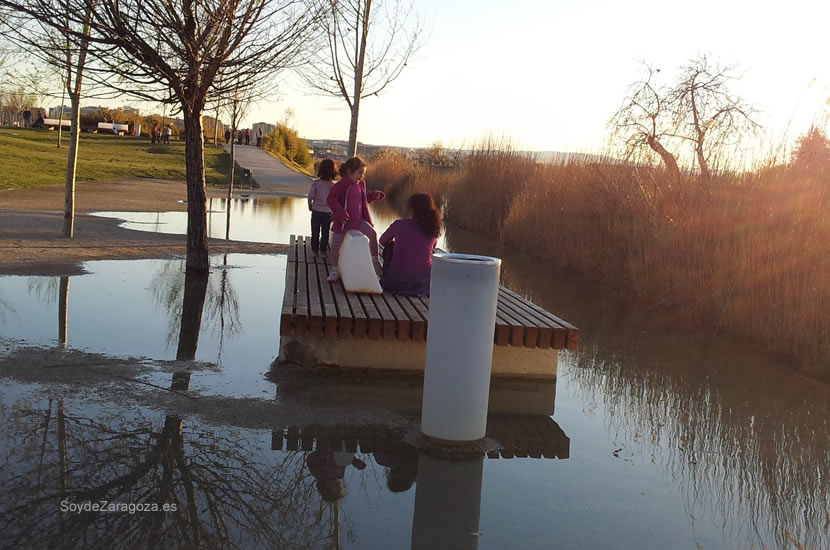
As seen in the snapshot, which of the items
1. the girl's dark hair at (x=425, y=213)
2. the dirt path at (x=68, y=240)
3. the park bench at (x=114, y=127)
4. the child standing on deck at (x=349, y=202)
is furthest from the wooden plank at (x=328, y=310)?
the park bench at (x=114, y=127)

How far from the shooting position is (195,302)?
9398mm

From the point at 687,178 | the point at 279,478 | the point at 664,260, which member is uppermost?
the point at 687,178

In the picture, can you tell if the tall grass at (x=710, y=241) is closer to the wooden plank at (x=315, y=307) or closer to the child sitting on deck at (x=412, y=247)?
the child sitting on deck at (x=412, y=247)

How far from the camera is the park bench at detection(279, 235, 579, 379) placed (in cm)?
667

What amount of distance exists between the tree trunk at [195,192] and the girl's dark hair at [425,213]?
4330 millimetres

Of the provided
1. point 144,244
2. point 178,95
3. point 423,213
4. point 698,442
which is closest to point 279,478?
point 698,442

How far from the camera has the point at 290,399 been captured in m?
6.02

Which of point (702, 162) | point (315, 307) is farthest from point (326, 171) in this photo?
point (702, 162)

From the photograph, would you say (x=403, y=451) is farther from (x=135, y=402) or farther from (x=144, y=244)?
(x=144, y=244)

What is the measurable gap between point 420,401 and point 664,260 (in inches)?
272

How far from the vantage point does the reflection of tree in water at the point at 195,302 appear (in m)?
8.02

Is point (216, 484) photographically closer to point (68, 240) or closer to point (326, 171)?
point (326, 171)

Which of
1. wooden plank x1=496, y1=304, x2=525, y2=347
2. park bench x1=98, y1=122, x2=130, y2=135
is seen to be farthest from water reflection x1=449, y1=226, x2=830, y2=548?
park bench x1=98, y1=122, x2=130, y2=135

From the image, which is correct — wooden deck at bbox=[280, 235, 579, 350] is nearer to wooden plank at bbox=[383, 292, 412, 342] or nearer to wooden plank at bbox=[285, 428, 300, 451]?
wooden plank at bbox=[383, 292, 412, 342]
